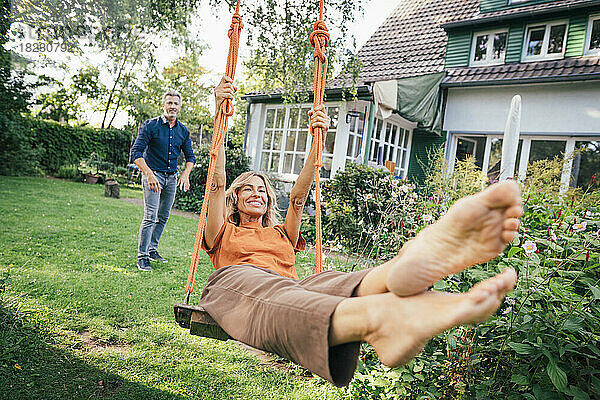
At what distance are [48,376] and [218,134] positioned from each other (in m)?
1.47

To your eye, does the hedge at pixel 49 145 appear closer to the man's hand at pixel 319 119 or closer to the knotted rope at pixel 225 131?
the knotted rope at pixel 225 131

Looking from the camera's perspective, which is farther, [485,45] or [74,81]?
[74,81]

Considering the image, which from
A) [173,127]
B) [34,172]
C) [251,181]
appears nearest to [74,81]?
[34,172]

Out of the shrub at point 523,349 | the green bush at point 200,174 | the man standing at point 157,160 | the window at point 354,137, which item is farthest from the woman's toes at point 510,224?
the green bush at point 200,174

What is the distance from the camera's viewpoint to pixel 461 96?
863 centimetres

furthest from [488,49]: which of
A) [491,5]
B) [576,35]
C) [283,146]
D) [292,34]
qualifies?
[292,34]

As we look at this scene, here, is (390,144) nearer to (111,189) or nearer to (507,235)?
(111,189)

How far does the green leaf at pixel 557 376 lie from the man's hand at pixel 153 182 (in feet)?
10.8

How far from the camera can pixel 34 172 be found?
1023 centimetres

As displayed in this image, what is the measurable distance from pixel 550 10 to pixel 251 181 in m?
7.92

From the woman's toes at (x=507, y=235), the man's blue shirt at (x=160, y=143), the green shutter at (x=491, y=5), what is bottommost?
the woman's toes at (x=507, y=235)

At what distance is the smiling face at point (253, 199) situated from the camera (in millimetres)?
2238

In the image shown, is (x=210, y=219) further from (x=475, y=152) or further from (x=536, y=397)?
(x=475, y=152)

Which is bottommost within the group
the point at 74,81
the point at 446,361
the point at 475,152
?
the point at 446,361
